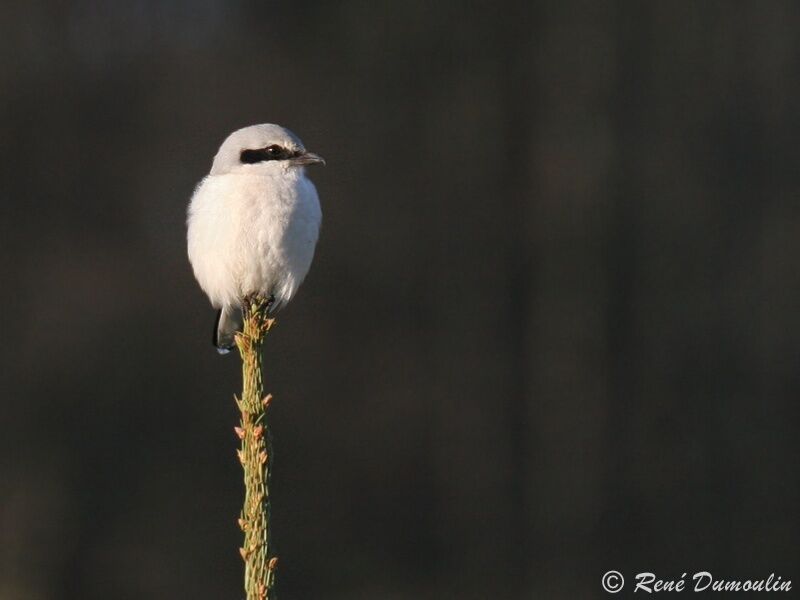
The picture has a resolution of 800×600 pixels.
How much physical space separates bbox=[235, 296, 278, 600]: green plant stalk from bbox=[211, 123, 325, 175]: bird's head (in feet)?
3.02

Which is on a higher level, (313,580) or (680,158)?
(680,158)

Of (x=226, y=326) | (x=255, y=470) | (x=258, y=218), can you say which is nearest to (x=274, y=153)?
(x=258, y=218)

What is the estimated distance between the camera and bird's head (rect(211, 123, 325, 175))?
4293mm

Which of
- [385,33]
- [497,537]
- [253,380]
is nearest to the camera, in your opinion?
[253,380]

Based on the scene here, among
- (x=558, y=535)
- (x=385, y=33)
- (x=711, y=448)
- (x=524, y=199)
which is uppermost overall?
(x=385, y=33)

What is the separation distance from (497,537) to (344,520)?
1646 mm

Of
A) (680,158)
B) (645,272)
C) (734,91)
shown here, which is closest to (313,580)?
(645,272)

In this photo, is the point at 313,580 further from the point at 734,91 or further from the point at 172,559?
the point at 734,91

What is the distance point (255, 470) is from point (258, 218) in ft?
4.37

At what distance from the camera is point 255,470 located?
307 cm

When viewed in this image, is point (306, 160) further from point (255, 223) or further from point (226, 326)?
point (226, 326)

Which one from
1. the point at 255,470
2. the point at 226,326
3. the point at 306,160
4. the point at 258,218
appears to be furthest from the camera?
the point at 226,326

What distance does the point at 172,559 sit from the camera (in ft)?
32.0
